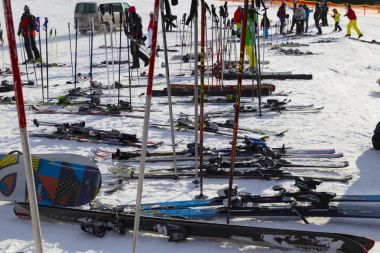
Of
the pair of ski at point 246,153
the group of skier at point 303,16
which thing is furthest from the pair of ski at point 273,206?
the group of skier at point 303,16

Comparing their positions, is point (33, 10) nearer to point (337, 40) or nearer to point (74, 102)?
point (337, 40)

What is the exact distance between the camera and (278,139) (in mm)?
7129

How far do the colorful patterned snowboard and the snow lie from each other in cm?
23

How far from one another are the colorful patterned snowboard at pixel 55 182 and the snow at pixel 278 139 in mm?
229

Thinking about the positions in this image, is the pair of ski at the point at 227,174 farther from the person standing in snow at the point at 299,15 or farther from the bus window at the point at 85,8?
the person standing in snow at the point at 299,15

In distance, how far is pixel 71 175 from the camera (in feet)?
14.5

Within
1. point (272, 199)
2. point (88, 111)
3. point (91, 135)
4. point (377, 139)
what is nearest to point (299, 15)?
point (88, 111)

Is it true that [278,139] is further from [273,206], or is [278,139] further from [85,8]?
[85,8]

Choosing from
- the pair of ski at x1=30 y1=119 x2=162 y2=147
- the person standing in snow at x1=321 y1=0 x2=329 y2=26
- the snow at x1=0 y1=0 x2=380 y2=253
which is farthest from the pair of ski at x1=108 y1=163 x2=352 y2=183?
Result: the person standing in snow at x1=321 y1=0 x2=329 y2=26

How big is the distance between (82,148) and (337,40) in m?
17.5

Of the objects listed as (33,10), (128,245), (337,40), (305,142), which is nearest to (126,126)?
(305,142)

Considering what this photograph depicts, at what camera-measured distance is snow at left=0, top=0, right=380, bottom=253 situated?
12.8 feet

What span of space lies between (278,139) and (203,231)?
11.7 ft

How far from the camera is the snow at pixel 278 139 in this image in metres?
3.90
